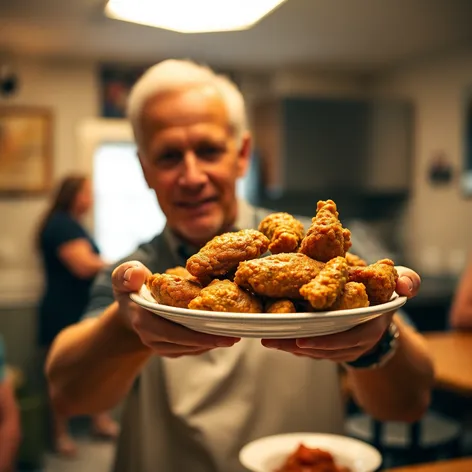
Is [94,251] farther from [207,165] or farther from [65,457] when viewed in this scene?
[207,165]

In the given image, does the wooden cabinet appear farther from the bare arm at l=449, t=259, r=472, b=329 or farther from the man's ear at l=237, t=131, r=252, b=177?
the man's ear at l=237, t=131, r=252, b=177

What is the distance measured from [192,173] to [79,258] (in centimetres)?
250

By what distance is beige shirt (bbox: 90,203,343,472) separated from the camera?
1344mm

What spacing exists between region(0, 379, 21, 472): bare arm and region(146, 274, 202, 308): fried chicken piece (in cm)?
141

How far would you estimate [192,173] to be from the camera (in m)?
1.22

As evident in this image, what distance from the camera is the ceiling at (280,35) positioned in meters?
3.56

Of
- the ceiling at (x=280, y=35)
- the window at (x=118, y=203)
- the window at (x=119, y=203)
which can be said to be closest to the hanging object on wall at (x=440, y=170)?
the ceiling at (x=280, y=35)

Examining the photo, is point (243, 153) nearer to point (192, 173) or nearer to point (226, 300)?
point (192, 173)

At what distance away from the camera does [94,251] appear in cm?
375

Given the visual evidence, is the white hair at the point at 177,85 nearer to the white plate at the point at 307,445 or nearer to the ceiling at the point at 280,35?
the white plate at the point at 307,445

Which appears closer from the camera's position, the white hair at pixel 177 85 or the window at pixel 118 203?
the white hair at pixel 177 85

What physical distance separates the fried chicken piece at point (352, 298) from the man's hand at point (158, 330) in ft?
0.53

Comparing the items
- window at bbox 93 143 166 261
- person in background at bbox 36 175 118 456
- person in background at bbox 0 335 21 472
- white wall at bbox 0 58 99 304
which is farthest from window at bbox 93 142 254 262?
person in background at bbox 0 335 21 472

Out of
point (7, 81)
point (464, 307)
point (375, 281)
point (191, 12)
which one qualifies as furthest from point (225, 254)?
point (7, 81)
